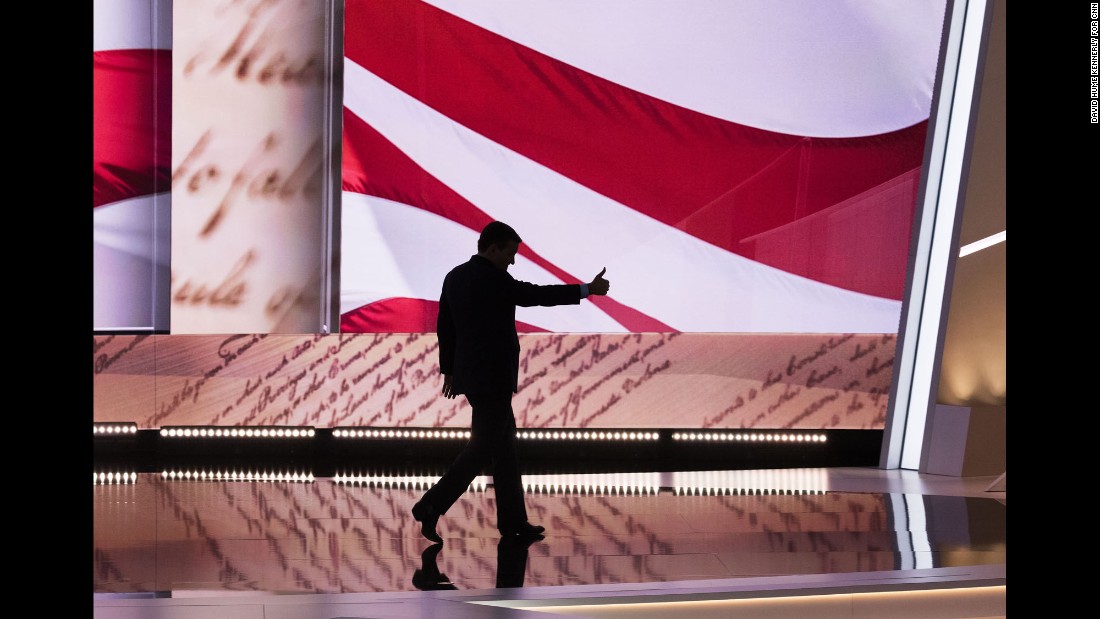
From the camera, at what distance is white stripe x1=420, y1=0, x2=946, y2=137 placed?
6.14 metres

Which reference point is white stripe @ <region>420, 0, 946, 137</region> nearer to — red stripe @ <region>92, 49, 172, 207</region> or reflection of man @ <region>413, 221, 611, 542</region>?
red stripe @ <region>92, 49, 172, 207</region>

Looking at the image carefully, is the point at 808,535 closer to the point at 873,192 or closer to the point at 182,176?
the point at 873,192

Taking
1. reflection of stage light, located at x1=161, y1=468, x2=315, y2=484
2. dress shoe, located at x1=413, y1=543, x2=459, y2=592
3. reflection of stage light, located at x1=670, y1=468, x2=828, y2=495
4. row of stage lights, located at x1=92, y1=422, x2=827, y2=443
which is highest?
row of stage lights, located at x1=92, y1=422, x2=827, y2=443

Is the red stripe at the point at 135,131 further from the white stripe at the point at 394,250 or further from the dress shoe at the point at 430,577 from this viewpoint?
the dress shoe at the point at 430,577

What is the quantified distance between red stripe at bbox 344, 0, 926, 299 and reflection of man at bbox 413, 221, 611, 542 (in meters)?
2.90

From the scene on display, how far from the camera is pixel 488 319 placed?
11.0 ft

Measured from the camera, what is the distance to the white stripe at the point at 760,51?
6145 millimetres

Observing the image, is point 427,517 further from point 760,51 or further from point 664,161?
point 760,51

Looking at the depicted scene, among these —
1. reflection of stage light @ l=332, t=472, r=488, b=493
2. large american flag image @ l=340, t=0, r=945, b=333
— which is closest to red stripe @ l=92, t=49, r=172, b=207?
large american flag image @ l=340, t=0, r=945, b=333

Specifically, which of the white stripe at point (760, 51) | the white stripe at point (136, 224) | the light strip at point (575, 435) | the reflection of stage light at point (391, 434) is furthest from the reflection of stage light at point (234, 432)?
the white stripe at point (760, 51)

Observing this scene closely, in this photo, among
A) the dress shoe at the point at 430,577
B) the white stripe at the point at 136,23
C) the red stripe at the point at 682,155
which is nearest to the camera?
the dress shoe at the point at 430,577
